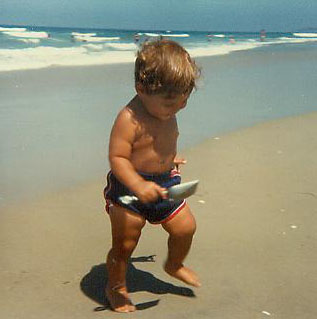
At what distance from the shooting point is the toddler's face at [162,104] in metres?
2.35

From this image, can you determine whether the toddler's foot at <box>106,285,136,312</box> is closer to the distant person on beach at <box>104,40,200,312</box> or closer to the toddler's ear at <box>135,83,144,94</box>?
the distant person on beach at <box>104,40,200,312</box>

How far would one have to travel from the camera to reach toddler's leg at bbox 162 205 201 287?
2.47 meters

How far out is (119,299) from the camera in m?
2.49

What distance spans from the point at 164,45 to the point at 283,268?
45.7 inches

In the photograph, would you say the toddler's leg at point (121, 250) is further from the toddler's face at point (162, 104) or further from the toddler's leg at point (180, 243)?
the toddler's face at point (162, 104)

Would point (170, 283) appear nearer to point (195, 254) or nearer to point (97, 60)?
point (195, 254)

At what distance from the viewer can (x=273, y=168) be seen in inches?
174

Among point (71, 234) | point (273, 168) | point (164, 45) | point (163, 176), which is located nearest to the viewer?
point (164, 45)

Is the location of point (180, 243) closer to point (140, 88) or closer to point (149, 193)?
point (149, 193)

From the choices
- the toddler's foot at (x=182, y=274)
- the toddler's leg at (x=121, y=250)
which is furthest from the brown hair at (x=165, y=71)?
the toddler's foot at (x=182, y=274)

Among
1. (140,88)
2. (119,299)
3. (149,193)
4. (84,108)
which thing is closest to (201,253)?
(119,299)

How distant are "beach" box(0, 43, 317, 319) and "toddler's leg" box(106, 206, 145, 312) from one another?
6 cm

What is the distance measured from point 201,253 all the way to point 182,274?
1.35 ft

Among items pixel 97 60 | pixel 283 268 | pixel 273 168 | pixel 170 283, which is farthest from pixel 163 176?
pixel 97 60
